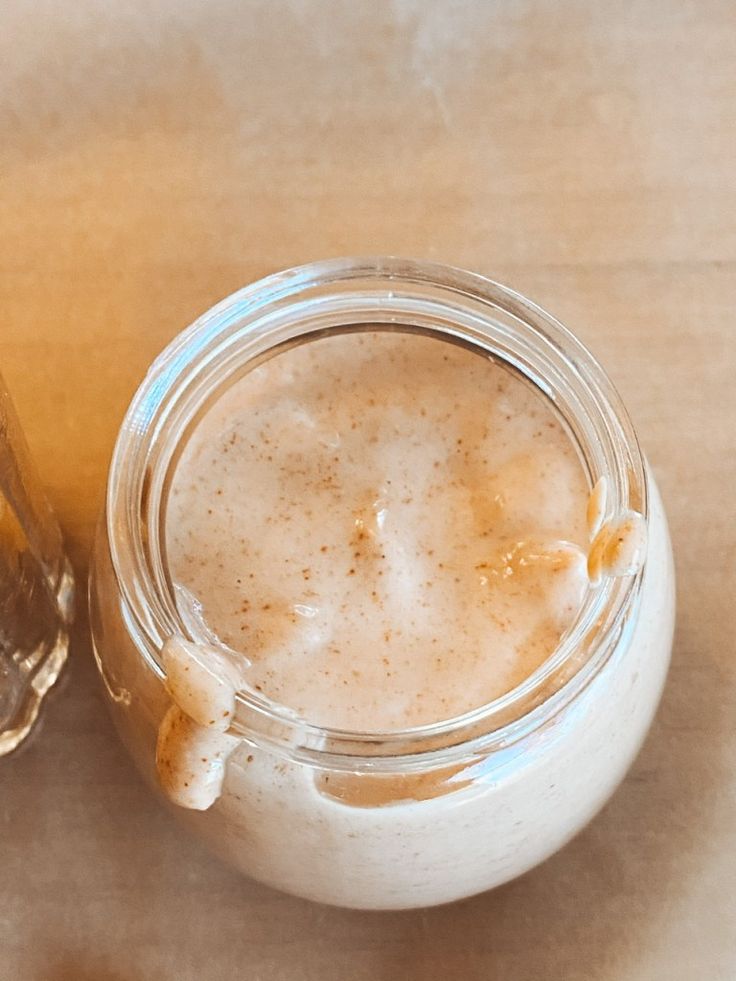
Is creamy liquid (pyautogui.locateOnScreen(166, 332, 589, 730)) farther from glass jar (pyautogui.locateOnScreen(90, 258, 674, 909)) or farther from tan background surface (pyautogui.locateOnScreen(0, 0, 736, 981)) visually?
tan background surface (pyautogui.locateOnScreen(0, 0, 736, 981))

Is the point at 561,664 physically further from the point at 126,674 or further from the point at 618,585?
the point at 126,674

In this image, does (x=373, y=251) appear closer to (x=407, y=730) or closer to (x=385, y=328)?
(x=385, y=328)

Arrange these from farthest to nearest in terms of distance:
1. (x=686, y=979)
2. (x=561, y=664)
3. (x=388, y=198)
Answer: (x=388, y=198)
(x=686, y=979)
(x=561, y=664)

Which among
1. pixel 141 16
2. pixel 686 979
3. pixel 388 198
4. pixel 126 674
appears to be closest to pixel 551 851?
pixel 686 979

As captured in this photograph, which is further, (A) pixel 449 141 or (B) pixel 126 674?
(A) pixel 449 141

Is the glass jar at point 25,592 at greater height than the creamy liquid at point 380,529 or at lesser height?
lesser

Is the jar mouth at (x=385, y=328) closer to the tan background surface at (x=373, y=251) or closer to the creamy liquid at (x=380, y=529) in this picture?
the creamy liquid at (x=380, y=529)

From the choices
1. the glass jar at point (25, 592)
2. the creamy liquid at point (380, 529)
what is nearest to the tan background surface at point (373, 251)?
the glass jar at point (25, 592)

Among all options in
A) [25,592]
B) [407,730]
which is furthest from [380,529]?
[25,592]

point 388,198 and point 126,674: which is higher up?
point 388,198
